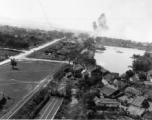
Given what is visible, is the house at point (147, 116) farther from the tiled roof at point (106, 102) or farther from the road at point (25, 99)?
the road at point (25, 99)

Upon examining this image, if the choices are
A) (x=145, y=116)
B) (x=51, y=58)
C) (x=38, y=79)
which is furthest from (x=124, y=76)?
(x=51, y=58)

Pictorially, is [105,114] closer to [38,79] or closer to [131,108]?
[131,108]

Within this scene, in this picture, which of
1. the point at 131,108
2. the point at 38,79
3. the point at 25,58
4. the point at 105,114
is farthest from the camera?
the point at 25,58

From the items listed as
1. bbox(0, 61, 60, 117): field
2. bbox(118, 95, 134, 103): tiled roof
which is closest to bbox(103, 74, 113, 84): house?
bbox(118, 95, 134, 103): tiled roof

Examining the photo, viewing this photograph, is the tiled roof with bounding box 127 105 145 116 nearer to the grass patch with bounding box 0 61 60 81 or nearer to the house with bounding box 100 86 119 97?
the house with bounding box 100 86 119 97

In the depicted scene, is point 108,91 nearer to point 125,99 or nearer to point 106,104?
point 125,99
